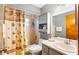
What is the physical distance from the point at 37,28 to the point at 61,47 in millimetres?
384

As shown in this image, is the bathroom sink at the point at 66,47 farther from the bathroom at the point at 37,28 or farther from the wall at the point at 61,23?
the wall at the point at 61,23

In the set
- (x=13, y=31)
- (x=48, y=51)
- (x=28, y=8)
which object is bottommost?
(x=48, y=51)

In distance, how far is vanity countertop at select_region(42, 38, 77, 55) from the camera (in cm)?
132

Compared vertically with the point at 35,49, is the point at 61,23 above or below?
above

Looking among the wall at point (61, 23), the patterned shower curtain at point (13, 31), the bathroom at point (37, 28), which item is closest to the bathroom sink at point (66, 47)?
the bathroom at point (37, 28)

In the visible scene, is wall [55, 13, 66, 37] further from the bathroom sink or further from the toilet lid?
the toilet lid

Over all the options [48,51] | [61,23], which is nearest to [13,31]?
[48,51]

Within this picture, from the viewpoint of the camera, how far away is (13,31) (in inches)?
54.9

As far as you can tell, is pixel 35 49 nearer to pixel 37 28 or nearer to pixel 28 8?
pixel 37 28

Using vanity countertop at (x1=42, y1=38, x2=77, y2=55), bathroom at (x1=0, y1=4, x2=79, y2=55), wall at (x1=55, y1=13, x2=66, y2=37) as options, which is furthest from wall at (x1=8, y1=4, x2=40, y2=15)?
vanity countertop at (x1=42, y1=38, x2=77, y2=55)

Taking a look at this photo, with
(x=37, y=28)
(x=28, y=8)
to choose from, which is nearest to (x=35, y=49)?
(x=37, y=28)

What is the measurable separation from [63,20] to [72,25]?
0.43 feet
